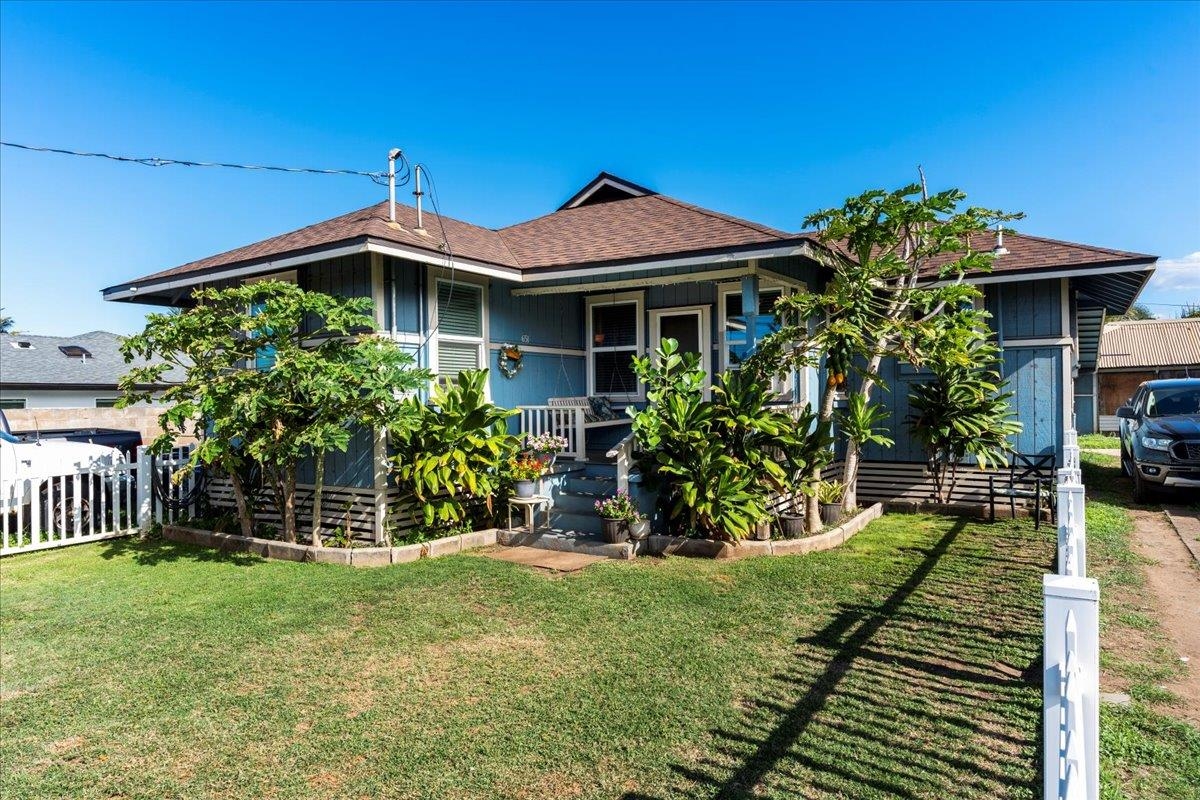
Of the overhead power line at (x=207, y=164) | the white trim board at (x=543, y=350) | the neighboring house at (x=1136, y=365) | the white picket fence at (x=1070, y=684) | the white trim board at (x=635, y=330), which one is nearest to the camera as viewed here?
the white picket fence at (x=1070, y=684)

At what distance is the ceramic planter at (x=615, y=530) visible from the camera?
723 centimetres

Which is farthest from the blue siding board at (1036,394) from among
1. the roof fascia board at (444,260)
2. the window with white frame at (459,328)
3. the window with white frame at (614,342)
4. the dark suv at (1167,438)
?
the window with white frame at (459,328)

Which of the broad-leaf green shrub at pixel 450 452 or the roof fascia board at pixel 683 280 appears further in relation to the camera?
the roof fascia board at pixel 683 280

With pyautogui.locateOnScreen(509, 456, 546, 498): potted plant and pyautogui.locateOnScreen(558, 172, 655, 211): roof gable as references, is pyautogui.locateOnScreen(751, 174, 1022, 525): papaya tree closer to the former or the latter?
pyautogui.locateOnScreen(509, 456, 546, 498): potted plant

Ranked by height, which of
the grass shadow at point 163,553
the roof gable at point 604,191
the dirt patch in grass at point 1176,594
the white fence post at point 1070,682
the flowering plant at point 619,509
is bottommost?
the grass shadow at point 163,553

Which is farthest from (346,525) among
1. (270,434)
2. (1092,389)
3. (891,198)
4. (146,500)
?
(1092,389)

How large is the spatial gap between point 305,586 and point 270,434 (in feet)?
6.23

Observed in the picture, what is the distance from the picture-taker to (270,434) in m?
7.29

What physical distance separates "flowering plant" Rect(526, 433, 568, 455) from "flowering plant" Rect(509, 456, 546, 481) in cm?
25

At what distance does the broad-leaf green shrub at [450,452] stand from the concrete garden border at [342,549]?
29 centimetres

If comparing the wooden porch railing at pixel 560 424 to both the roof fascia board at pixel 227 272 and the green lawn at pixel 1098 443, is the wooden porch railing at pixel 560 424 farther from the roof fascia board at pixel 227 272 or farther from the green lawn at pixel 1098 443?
the green lawn at pixel 1098 443

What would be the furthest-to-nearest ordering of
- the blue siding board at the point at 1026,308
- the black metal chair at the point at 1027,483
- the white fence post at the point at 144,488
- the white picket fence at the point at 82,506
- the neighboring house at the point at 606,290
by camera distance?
the blue siding board at the point at 1026,308 < the white fence post at the point at 144,488 < the black metal chair at the point at 1027,483 < the white picket fence at the point at 82,506 < the neighboring house at the point at 606,290

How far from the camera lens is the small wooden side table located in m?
8.09

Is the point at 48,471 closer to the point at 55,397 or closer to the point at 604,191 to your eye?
the point at 604,191
